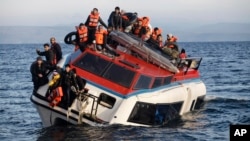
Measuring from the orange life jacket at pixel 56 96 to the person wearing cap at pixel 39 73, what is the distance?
1.08 m

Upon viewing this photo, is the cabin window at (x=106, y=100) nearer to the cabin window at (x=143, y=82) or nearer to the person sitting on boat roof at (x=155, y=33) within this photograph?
the cabin window at (x=143, y=82)

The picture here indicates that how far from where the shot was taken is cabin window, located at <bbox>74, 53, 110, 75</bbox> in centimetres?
1763

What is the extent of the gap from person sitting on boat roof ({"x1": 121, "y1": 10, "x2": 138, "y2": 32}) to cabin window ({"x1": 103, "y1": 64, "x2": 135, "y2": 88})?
527cm

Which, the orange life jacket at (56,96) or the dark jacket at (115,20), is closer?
the orange life jacket at (56,96)

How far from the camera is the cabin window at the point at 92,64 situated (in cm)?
1763

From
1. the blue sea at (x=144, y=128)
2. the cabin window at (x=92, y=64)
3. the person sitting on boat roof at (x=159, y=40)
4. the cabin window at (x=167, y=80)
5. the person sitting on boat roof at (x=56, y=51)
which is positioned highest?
the person sitting on boat roof at (x=159, y=40)

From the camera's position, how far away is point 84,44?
60.9ft


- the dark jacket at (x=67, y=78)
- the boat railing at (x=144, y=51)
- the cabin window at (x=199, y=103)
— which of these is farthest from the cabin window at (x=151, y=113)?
the cabin window at (x=199, y=103)

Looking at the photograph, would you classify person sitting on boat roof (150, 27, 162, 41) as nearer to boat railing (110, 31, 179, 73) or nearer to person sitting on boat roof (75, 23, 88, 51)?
boat railing (110, 31, 179, 73)

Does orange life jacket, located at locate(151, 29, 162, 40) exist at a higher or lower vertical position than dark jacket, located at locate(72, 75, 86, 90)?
higher

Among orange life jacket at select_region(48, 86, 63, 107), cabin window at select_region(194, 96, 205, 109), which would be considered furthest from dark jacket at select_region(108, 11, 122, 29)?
orange life jacket at select_region(48, 86, 63, 107)

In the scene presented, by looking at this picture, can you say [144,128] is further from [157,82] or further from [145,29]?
[145,29]

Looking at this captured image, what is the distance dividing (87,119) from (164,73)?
4120 mm

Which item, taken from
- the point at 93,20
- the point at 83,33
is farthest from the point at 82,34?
the point at 93,20
